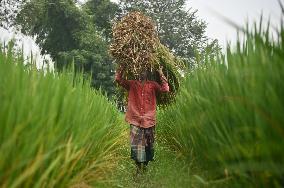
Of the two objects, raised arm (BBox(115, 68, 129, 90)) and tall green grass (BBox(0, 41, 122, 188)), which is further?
raised arm (BBox(115, 68, 129, 90))

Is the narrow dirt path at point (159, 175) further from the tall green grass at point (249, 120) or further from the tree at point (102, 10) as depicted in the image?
the tree at point (102, 10)

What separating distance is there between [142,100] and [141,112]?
14cm

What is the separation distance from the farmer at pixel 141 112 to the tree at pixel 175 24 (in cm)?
3763

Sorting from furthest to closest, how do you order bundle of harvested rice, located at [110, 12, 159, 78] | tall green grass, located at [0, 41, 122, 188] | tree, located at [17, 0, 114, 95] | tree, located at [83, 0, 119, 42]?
1. tree, located at [83, 0, 119, 42]
2. tree, located at [17, 0, 114, 95]
3. bundle of harvested rice, located at [110, 12, 159, 78]
4. tall green grass, located at [0, 41, 122, 188]

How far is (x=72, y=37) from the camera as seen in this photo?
2952cm

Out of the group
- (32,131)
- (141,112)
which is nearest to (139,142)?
A: (141,112)

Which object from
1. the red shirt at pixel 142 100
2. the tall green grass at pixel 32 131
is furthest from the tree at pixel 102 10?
the tall green grass at pixel 32 131

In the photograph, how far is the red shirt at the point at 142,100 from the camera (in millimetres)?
5312

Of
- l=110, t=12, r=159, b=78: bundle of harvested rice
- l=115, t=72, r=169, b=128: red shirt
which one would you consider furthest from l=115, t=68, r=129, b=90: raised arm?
l=110, t=12, r=159, b=78: bundle of harvested rice

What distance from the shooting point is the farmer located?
17.4ft

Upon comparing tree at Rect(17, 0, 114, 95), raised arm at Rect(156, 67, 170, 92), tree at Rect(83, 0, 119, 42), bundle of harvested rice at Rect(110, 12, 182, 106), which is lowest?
raised arm at Rect(156, 67, 170, 92)

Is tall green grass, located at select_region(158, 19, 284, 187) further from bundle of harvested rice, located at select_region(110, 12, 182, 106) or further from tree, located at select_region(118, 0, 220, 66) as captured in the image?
tree, located at select_region(118, 0, 220, 66)

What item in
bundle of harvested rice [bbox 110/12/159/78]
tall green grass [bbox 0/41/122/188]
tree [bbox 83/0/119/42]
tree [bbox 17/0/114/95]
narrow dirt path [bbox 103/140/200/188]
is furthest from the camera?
tree [bbox 83/0/119/42]

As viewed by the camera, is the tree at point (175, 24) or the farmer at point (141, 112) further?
the tree at point (175, 24)
